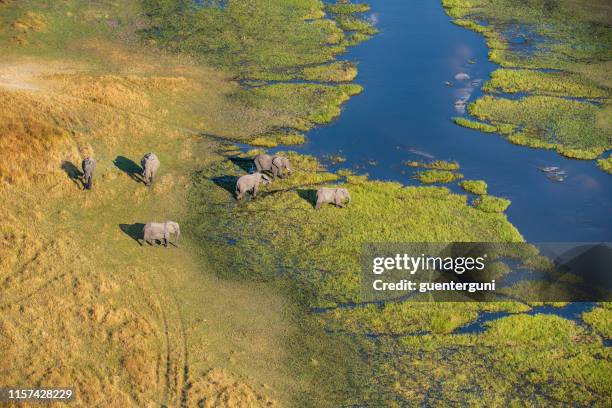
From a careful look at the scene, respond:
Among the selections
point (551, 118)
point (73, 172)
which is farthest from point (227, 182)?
point (551, 118)

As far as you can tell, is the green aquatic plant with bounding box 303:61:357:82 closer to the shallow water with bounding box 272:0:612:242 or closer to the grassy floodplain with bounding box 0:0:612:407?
the shallow water with bounding box 272:0:612:242

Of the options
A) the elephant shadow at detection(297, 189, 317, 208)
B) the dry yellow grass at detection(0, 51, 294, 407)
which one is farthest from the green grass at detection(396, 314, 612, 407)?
the elephant shadow at detection(297, 189, 317, 208)

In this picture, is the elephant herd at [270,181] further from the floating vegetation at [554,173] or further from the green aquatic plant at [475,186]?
the floating vegetation at [554,173]

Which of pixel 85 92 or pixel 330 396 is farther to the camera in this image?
pixel 85 92

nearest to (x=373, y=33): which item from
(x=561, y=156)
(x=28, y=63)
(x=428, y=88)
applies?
(x=428, y=88)

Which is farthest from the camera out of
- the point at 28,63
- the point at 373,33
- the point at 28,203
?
the point at 373,33

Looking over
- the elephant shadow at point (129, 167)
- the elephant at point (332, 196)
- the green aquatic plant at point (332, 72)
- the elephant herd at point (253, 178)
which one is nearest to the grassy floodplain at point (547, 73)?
the green aquatic plant at point (332, 72)

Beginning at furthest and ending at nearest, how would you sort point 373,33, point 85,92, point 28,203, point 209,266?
point 373,33, point 85,92, point 28,203, point 209,266

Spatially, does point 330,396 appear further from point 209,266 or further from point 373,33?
point 373,33
